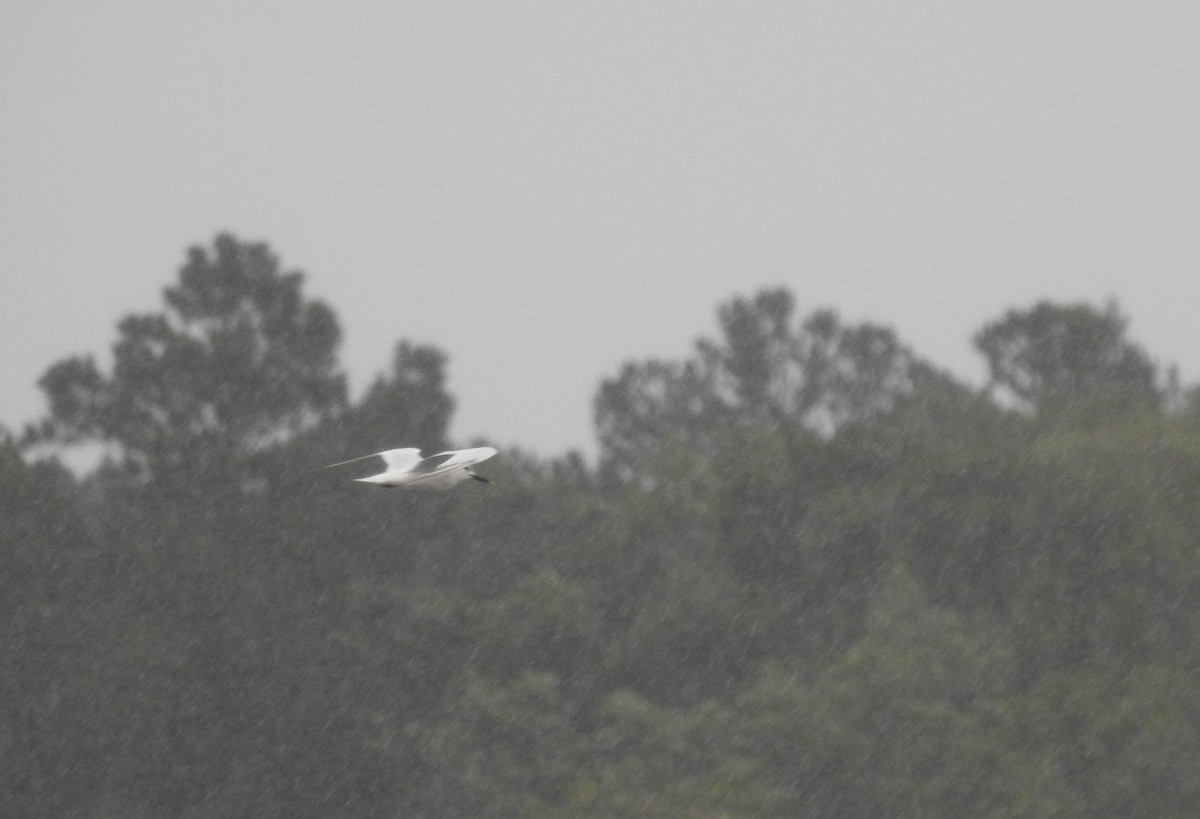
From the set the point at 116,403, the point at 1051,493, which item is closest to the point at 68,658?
the point at 116,403

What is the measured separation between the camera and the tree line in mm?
28188

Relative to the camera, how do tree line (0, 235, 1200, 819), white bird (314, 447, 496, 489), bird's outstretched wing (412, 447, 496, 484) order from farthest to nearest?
tree line (0, 235, 1200, 819)
bird's outstretched wing (412, 447, 496, 484)
white bird (314, 447, 496, 489)

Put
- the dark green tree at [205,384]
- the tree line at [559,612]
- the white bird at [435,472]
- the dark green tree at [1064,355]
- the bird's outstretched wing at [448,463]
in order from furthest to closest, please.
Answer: the dark green tree at [1064,355], the dark green tree at [205,384], the tree line at [559,612], the bird's outstretched wing at [448,463], the white bird at [435,472]

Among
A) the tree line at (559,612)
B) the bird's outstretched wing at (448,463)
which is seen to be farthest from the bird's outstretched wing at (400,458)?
the tree line at (559,612)

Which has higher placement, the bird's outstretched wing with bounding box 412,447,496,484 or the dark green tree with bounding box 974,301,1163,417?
the dark green tree with bounding box 974,301,1163,417

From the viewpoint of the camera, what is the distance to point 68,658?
3412 cm

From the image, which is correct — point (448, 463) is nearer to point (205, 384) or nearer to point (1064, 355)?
point (205, 384)

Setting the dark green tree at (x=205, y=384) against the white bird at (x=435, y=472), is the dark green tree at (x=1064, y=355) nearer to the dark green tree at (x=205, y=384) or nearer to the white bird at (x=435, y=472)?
the dark green tree at (x=205, y=384)

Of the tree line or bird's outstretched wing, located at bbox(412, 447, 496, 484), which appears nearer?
bird's outstretched wing, located at bbox(412, 447, 496, 484)

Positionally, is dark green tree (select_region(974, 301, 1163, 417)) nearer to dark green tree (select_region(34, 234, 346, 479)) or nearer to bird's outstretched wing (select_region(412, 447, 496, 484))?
dark green tree (select_region(34, 234, 346, 479))

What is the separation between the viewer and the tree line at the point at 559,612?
28188mm

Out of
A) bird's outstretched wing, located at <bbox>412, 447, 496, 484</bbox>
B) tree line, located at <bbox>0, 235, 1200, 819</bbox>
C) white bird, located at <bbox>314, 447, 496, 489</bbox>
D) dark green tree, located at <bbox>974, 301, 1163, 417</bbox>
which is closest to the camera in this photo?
white bird, located at <bbox>314, 447, 496, 489</bbox>

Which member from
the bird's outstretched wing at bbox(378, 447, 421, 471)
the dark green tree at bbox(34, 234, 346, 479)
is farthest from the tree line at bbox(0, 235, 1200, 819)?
the bird's outstretched wing at bbox(378, 447, 421, 471)

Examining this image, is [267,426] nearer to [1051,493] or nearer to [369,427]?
[369,427]
